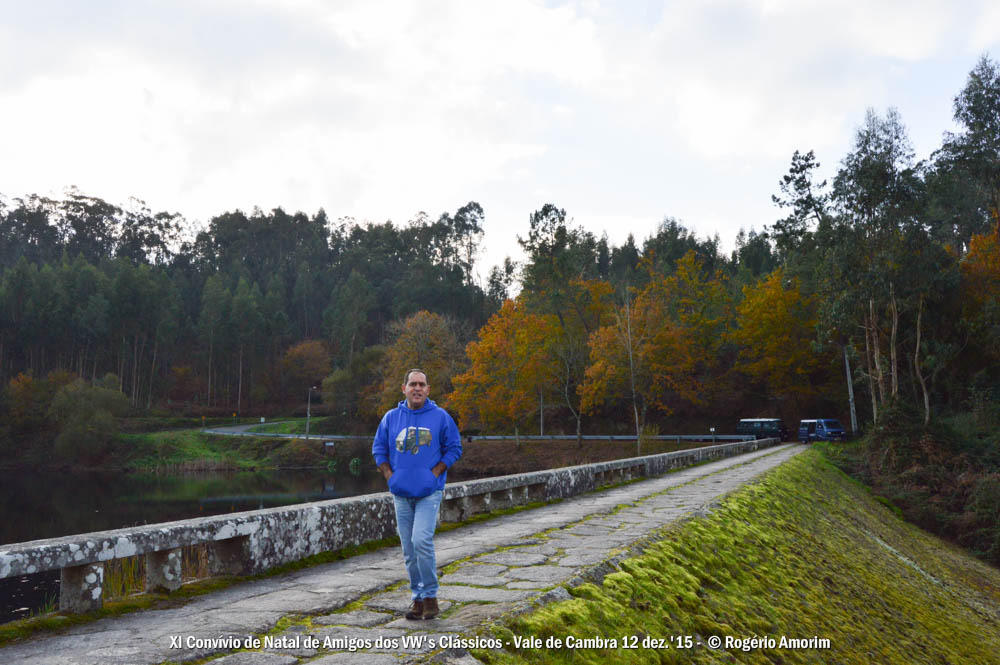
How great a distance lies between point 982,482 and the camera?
23.7 metres

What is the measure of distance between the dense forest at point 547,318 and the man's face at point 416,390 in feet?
104

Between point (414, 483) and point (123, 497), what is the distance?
132 feet

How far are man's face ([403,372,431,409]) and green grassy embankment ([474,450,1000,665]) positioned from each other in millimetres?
1606

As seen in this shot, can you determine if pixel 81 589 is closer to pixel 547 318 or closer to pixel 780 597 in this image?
pixel 780 597

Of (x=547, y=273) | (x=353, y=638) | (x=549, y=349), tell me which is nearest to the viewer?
(x=353, y=638)

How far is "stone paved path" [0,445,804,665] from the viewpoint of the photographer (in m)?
3.74

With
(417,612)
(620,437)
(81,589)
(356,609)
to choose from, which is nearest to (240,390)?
(620,437)

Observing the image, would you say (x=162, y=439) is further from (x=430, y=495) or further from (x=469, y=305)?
(x=430, y=495)

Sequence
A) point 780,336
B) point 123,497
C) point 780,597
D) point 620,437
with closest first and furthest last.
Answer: point 780,597 → point 123,497 → point 620,437 → point 780,336

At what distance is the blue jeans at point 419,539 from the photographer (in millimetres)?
4375

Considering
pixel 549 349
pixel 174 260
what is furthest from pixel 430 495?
pixel 174 260

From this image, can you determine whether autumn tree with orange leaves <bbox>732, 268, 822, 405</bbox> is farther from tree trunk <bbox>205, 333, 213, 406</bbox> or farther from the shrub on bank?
tree trunk <bbox>205, 333, 213, 406</bbox>

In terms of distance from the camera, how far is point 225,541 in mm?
5977

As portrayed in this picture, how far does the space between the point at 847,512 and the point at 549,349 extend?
31850mm
